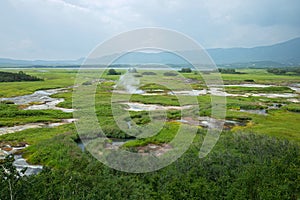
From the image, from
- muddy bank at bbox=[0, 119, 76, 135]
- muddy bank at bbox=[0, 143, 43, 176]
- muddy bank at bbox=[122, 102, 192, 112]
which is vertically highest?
muddy bank at bbox=[122, 102, 192, 112]

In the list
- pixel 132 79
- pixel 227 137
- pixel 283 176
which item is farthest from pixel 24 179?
pixel 132 79

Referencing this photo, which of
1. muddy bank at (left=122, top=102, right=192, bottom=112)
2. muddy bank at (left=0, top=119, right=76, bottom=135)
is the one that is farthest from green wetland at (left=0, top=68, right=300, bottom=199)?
muddy bank at (left=122, top=102, right=192, bottom=112)

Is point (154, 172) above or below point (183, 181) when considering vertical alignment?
below

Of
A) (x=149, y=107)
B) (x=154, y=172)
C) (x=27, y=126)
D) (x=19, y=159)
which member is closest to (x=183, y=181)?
(x=154, y=172)

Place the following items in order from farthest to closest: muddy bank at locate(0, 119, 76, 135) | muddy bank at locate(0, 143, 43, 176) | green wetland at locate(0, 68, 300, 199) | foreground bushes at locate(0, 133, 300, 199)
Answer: muddy bank at locate(0, 119, 76, 135) < muddy bank at locate(0, 143, 43, 176) < green wetland at locate(0, 68, 300, 199) < foreground bushes at locate(0, 133, 300, 199)

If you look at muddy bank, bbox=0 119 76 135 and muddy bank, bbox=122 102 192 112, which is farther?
muddy bank, bbox=122 102 192 112

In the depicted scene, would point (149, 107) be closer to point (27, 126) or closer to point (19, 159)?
point (27, 126)

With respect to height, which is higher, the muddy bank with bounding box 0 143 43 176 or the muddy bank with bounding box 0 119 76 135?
the muddy bank with bounding box 0 119 76 135

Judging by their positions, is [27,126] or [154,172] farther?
[27,126]

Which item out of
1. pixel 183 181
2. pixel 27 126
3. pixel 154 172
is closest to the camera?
pixel 183 181

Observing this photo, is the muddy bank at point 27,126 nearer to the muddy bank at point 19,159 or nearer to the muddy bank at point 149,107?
the muddy bank at point 19,159

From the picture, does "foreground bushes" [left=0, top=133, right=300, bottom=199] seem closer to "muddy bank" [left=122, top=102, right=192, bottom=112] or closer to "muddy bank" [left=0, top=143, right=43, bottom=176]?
"muddy bank" [left=0, top=143, right=43, bottom=176]

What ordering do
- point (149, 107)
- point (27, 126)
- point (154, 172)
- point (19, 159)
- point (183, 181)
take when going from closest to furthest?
point (183, 181) → point (154, 172) → point (19, 159) → point (27, 126) → point (149, 107)
